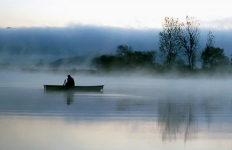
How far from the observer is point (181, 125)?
59.8 ft

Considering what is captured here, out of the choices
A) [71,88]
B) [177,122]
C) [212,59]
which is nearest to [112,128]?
[177,122]

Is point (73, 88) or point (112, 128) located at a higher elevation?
point (73, 88)

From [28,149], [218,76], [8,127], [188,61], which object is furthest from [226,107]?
[218,76]

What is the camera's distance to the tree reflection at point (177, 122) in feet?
51.9

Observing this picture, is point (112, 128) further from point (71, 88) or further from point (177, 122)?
point (71, 88)

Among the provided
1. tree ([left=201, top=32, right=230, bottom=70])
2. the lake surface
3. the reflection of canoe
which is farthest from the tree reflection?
tree ([left=201, top=32, right=230, bottom=70])

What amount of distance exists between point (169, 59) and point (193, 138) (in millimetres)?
55876

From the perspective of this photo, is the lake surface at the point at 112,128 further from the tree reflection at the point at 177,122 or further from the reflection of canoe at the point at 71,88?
the reflection of canoe at the point at 71,88

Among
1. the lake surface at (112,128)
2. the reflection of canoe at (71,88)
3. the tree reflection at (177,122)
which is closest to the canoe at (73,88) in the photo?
the reflection of canoe at (71,88)

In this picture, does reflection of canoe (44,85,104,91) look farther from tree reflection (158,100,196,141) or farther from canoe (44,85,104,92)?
tree reflection (158,100,196,141)

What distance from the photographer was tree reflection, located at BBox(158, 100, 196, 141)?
15820mm

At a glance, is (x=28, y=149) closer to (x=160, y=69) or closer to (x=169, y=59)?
(x=169, y=59)

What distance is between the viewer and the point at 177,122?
19109mm

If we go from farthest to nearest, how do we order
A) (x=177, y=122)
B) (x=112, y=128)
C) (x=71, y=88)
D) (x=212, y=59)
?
(x=212, y=59) < (x=71, y=88) < (x=177, y=122) < (x=112, y=128)
